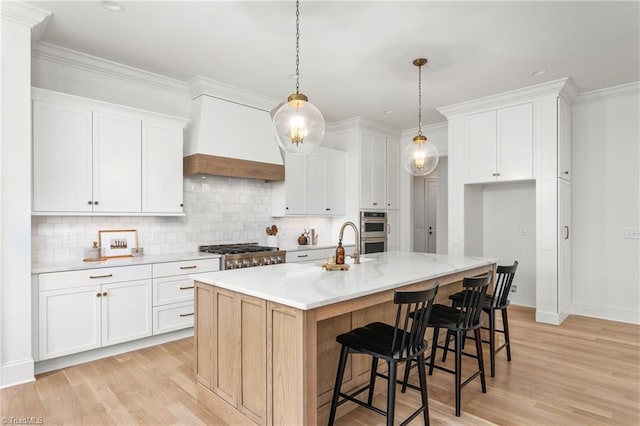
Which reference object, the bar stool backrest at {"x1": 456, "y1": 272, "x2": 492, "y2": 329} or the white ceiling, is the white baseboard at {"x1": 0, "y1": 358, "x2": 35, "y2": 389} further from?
the bar stool backrest at {"x1": 456, "y1": 272, "x2": 492, "y2": 329}

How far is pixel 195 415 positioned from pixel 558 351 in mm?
3258

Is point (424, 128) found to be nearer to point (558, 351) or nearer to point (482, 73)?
point (482, 73)

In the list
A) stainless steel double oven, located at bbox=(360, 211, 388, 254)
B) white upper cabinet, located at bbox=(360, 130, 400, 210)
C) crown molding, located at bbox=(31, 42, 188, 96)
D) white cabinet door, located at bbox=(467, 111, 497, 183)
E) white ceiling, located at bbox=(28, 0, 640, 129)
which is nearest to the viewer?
white ceiling, located at bbox=(28, 0, 640, 129)

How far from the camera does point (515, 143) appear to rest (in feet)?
15.3

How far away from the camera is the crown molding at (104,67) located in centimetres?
339

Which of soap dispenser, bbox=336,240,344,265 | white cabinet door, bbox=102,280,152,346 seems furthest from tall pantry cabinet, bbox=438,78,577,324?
white cabinet door, bbox=102,280,152,346

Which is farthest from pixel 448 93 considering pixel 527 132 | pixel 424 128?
pixel 424 128

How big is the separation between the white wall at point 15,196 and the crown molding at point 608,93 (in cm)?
578

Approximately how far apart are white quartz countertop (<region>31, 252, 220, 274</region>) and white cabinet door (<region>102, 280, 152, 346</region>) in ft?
0.61

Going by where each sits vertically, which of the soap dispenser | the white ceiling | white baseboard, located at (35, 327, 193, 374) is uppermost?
the white ceiling

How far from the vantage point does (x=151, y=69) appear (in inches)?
153

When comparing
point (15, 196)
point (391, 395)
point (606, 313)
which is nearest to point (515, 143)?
point (606, 313)

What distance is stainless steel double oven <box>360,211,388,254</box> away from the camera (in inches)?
230

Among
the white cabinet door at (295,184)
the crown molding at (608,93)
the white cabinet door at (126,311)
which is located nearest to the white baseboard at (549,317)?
the crown molding at (608,93)
